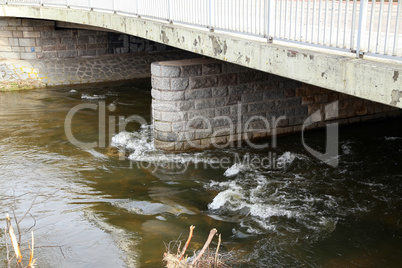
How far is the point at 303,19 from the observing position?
6438 mm

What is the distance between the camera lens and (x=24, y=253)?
251 inches

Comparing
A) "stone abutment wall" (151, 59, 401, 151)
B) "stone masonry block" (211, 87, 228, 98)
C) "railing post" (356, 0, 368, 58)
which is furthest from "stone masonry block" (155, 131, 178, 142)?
"railing post" (356, 0, 368, 58)

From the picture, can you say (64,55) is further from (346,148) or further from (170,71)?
(346,148)

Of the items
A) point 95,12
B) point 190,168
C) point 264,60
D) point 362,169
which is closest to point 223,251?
point 264,60

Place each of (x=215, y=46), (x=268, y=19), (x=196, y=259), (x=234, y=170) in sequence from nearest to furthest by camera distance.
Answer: (x=196, y=259)
(x=268, y=19)
(x=215, y=46)
(x=234, y=170)

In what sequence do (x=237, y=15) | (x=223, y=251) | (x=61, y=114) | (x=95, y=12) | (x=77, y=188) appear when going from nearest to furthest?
(x=223, y=251), (x=237, y=15), (x=77, y=188), (x=95, y=12), (x=61, y=114)

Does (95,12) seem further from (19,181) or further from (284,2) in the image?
(284,2)

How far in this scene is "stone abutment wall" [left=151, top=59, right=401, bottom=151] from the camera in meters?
9.79

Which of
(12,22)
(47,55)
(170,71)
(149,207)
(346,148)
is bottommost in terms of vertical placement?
(149,207)

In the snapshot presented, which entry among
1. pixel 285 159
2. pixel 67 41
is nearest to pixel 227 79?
pixel 285 159

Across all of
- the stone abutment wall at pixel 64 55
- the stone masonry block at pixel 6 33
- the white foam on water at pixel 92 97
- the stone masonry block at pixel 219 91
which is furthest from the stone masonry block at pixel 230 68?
the stone masonry block at pixel 6 33

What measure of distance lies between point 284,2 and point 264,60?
837mm

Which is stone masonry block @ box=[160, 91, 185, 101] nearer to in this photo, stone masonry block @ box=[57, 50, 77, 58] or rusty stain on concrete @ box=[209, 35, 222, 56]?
rusty stain on concrete @ box=[209, 35, 222, 56]

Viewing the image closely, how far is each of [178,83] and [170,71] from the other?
30cm
